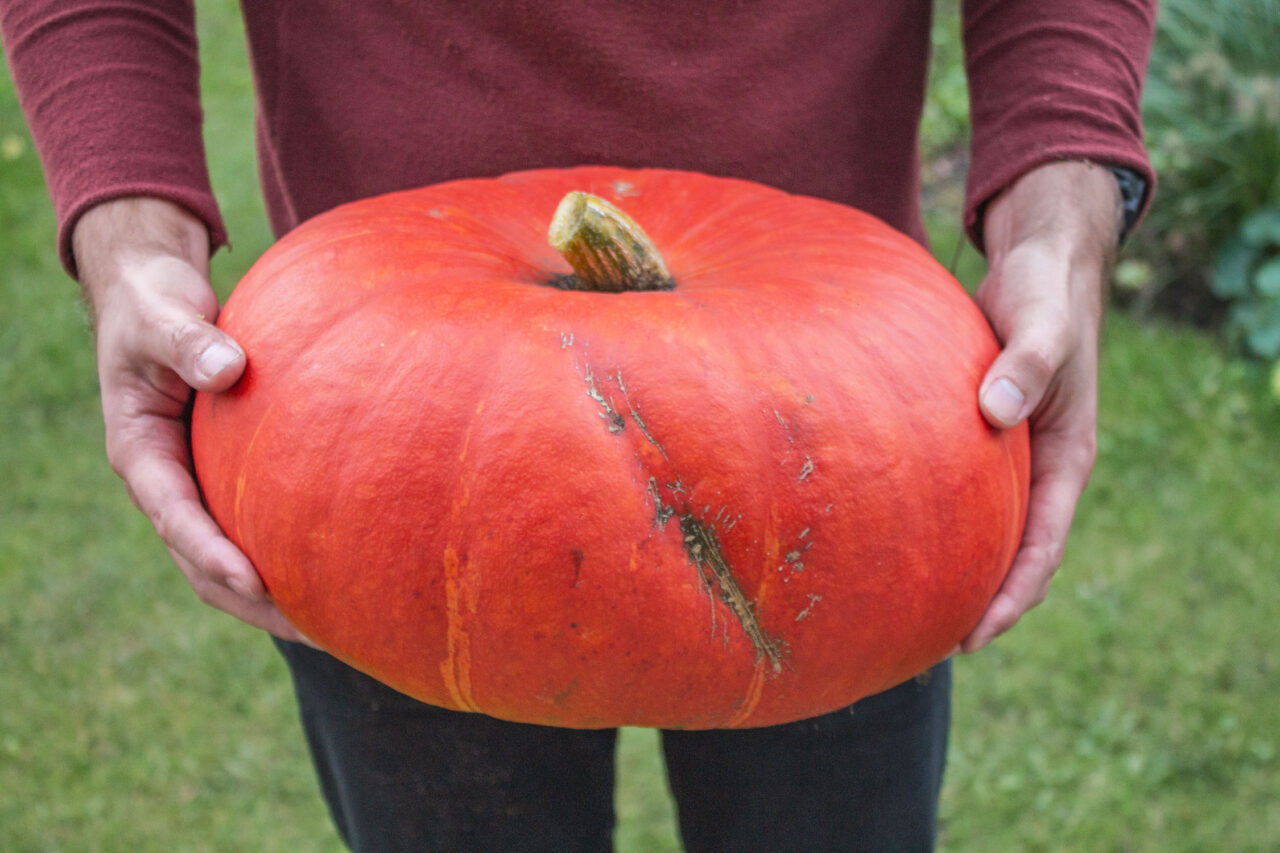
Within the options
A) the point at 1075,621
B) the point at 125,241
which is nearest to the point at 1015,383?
the point at 125,241

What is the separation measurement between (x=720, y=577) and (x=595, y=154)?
2.45 feet

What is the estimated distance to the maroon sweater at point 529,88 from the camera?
61.3 inches

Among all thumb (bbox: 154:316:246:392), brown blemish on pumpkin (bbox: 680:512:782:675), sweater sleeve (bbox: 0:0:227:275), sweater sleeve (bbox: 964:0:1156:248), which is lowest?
brown blemish on pumpkin (bbox: 680:512:782:675)

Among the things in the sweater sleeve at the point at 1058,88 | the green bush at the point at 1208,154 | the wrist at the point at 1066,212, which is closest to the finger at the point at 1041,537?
the wrist at the point at 1066,212

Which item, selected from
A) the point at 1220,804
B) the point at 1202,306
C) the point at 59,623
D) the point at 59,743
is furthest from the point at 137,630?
the point at 1202,306

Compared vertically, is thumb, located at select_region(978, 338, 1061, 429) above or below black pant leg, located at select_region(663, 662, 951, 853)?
above

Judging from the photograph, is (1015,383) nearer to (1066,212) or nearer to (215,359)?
(1066,212)

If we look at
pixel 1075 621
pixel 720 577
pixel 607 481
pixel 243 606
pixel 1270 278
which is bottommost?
pixel 1075 621

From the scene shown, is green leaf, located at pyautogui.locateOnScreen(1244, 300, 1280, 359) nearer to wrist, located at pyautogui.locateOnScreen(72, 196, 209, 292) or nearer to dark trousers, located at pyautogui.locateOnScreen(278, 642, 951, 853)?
dark trousers, located at pyautogui.locateOnScreen(278, 642, 951, 853)

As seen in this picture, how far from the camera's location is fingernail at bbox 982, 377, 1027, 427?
1.33m

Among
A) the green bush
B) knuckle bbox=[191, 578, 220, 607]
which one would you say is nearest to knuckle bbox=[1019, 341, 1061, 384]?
knuckle bbox=[191, 578, 220, 607]

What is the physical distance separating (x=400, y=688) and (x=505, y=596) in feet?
0.74

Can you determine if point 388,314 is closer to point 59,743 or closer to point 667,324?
point 667,324

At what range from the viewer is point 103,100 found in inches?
60.6
